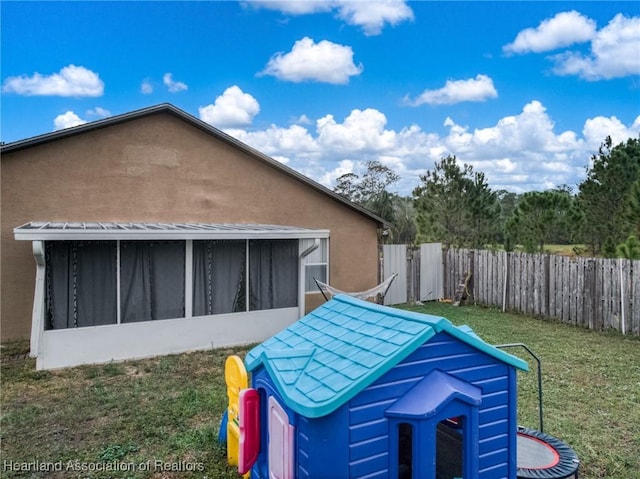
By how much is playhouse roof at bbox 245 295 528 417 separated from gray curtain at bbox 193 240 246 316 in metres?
5.11

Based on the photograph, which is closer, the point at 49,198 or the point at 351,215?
the point at 49,198

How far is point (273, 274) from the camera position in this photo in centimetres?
917

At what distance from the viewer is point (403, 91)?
15797mm

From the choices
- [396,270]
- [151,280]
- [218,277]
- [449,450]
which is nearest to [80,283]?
[151,280]

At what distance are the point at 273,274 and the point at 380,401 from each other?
6.73 metres

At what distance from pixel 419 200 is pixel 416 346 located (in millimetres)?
14498

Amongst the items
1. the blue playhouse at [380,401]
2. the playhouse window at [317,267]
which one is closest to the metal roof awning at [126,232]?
the playhouse window at [317,267]

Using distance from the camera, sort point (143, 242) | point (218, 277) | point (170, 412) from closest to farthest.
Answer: point (170, 412)
point (143, 242)
point (218, 277)

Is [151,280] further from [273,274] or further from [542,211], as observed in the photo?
[542,211]

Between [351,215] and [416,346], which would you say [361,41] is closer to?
[351,215]

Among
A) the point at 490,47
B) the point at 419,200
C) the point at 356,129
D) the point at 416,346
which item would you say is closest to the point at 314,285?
the point at 419,200

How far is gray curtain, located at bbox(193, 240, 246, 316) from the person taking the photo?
833 cm

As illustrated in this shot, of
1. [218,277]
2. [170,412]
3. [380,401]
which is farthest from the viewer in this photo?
[218,277]

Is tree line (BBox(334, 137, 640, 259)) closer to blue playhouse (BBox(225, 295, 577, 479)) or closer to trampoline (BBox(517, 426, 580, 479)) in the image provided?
trampoline (BBox(517, 426, 580, 479))
